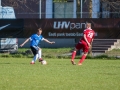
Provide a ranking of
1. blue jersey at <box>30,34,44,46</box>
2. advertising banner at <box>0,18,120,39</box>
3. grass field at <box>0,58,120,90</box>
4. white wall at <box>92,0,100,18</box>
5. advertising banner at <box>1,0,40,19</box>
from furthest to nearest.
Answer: advertising banner at <box>1,0,40,19</box>
white wall at <box>92,0,100,18</box>
advertising banner at <box>0,18,120,39</box>
blue jersey at <box>30,34,44,46</box>
grass field at <box>0,58,120,90</box>

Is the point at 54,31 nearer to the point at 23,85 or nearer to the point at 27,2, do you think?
the point at 27,2

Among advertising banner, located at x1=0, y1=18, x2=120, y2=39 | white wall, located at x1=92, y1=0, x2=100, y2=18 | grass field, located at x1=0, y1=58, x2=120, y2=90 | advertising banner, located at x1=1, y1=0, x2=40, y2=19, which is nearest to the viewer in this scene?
grass field, located at x1=0, y1=58, x2=120, y2=90

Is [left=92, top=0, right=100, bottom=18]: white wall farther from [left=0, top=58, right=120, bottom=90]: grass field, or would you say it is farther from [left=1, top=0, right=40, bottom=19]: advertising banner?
[left=0, top=58, right=120, bottom=90]: grass field

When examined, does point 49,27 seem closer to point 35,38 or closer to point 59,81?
point 35,38

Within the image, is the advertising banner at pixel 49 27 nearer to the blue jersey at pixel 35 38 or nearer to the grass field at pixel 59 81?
the blue jersey at pixel 35 38

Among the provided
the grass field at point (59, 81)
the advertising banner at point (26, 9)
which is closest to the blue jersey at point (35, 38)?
the grass field at point (59, 81)

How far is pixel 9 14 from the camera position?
36781 mm

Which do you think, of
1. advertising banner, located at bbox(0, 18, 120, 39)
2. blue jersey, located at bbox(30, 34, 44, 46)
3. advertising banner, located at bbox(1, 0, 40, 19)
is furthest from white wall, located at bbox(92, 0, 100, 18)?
blue jersey, located at bbox(30, 34, 44, 46)

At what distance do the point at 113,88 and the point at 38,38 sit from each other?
10.4 metres

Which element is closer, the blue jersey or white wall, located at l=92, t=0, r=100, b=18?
the blue jersey

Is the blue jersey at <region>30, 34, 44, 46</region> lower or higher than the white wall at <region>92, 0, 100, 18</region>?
higher

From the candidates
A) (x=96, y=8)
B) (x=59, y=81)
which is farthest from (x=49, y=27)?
(x=59, y=81)

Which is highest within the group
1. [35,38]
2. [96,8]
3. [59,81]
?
[59,81]

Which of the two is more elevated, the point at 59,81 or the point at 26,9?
the point at 59,81
